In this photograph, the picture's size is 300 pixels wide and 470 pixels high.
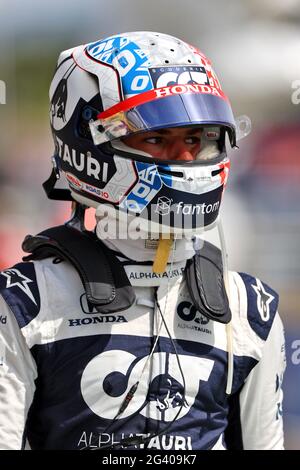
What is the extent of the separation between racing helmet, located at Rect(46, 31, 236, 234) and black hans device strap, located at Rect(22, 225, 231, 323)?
4.4 inches

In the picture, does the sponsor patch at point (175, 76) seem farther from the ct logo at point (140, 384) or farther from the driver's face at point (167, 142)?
the ct logo at point (140, 384)

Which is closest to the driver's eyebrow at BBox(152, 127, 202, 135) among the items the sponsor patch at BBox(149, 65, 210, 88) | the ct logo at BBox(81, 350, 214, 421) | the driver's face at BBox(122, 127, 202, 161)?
the driver's face at BBox(122, 127, 202, 161)

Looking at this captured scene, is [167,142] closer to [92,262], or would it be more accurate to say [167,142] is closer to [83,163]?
[83,163]

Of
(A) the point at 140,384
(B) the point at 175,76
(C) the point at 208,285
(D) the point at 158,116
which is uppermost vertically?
(B) the point at 175,76

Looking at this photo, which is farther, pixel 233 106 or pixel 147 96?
pixel 233 106

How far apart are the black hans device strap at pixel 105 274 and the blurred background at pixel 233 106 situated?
5.80ft

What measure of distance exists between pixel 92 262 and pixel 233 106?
7.49 ft

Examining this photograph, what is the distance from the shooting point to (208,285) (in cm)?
178

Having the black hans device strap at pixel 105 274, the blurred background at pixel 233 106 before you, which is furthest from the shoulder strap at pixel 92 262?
the blurred background at pixel 233 106

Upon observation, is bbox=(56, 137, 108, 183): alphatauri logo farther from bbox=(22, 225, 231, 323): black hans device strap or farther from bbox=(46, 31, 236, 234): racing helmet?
bbox=(22, 225, 231, 323): black hans device strap

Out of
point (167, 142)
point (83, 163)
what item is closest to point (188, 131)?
point (167, 142)

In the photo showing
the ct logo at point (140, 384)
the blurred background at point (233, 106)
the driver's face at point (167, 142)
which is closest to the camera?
the ct logo at point (140, 384)

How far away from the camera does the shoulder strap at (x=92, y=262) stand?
165cm

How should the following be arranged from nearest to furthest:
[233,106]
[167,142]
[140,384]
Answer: [140,384] < [167,142] < [233,106]
